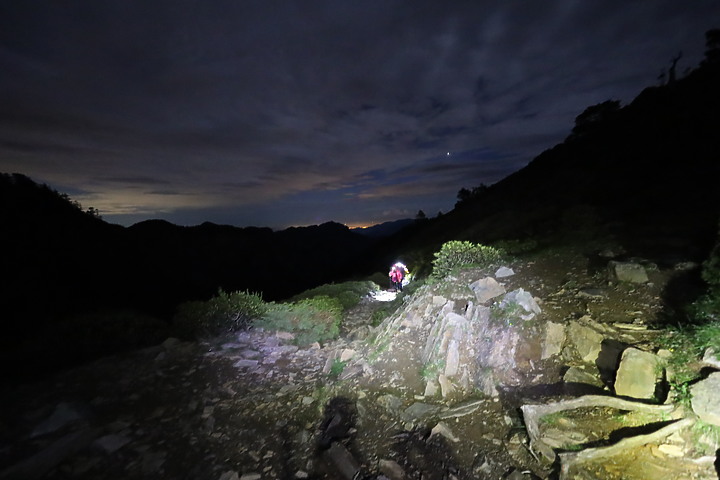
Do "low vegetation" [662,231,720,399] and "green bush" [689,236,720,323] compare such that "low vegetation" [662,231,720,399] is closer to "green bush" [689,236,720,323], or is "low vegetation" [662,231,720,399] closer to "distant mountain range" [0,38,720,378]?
"green bush" [689,236,720,323]

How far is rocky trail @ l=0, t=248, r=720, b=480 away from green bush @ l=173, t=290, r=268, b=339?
2.85ft

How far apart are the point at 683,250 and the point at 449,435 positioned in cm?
983

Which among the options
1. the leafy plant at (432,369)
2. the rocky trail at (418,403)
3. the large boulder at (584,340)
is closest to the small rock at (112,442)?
the rocky trail at (418,403)

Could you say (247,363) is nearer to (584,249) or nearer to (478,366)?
(478,366)

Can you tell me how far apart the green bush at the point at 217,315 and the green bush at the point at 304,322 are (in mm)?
510

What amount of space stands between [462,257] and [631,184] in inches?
931

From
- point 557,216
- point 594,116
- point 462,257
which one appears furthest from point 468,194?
point 462,257

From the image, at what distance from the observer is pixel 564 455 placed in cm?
373

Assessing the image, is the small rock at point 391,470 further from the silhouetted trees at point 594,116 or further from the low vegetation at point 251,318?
the silhouetted trees at point 594,116

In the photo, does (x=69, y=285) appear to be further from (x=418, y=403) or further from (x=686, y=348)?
(x=686, y=348)

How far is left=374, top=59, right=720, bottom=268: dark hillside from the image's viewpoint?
39.7 feet

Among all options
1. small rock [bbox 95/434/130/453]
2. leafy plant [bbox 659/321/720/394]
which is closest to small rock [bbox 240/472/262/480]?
small rock [bbox 95/434/130/453]

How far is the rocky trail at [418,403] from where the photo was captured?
4.05m

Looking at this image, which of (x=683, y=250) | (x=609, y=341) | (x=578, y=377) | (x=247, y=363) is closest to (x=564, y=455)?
(x=578, y=377)
